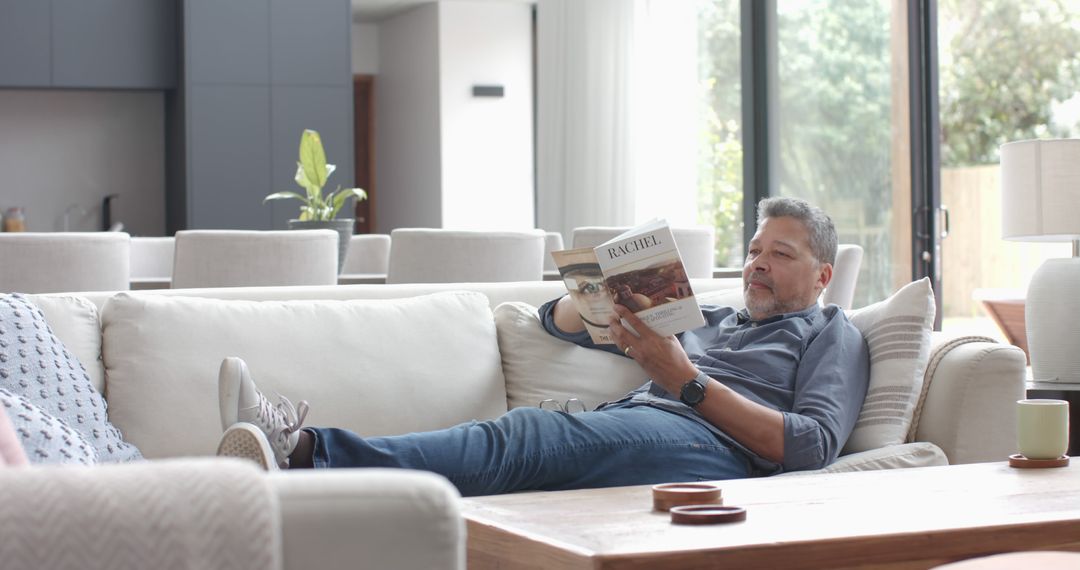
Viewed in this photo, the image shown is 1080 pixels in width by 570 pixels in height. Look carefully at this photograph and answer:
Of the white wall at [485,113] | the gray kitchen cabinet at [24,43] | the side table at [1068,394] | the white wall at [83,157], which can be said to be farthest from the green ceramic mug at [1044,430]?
the white wall at [485,113]

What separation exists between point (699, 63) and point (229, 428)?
590 centimetres

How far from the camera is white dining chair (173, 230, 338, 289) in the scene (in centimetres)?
392

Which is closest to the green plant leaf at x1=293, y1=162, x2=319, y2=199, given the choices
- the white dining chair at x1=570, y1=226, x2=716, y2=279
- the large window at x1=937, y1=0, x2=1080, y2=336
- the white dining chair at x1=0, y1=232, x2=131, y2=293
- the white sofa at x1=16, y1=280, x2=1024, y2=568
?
the white dining chair at x1=570, y1=226, x2=716, y2=279

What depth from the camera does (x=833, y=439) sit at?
2480mm

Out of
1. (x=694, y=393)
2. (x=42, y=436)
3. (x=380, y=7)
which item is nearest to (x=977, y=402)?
(x=694, y=393)

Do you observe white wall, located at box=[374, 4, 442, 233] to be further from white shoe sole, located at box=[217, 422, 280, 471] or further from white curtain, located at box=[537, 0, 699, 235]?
white shoe sole, located at box=[217, 422, 280, 471]

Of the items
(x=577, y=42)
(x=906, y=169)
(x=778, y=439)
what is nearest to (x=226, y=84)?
(x=577, y=42)

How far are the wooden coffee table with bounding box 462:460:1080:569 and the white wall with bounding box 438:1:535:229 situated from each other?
306 inches

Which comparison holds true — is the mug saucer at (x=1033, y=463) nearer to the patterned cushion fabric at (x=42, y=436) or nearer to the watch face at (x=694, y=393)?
the watch face at (x=694, y=393)

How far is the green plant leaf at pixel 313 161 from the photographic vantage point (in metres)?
5.06

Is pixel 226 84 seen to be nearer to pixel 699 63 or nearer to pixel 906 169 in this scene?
pixel 699 63

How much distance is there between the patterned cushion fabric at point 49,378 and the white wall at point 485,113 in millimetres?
7284

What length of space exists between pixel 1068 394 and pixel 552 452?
166cm

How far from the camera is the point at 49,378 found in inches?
92.6
